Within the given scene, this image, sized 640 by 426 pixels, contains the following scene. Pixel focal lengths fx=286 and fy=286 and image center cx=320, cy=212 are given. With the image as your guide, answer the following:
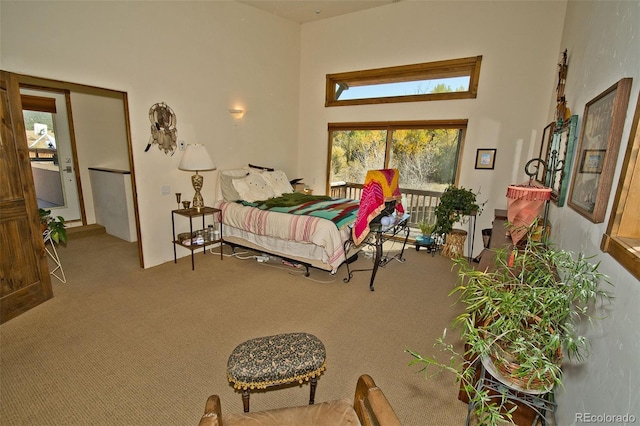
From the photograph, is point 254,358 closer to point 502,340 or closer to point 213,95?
point 502,340

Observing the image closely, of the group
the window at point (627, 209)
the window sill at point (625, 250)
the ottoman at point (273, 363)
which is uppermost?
the window at point (627, 209)

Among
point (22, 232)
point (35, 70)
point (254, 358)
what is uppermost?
point (35, 70)

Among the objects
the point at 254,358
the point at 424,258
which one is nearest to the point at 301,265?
the point at 424,258

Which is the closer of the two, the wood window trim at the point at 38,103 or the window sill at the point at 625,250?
the window sill at the point at 625,250

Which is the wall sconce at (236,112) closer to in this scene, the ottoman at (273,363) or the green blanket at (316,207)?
the green blanket at (316,207)

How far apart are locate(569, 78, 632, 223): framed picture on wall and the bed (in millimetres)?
2190

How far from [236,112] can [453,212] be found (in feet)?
12.0

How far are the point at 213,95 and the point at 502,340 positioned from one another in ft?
14.5

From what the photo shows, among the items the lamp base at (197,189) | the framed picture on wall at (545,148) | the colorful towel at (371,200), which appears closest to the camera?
the framed picture on wall at (545,148)

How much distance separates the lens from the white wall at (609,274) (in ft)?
3.24

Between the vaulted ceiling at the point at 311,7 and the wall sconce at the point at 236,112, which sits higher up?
the vaulted ceiling at the point at 311,7

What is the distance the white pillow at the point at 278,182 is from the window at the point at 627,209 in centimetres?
405

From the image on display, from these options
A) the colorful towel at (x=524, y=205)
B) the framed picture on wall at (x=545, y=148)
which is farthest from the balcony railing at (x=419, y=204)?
the colorful towel at (x=524, y=205)

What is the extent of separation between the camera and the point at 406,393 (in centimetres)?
192
